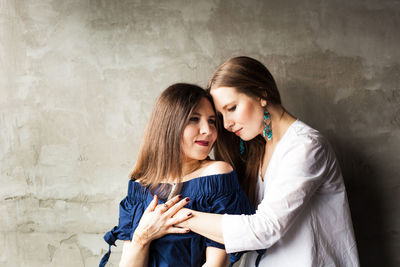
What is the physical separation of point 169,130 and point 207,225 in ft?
1.67

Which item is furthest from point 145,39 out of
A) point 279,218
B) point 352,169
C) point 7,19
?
point 352,169

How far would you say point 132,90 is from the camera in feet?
7.64

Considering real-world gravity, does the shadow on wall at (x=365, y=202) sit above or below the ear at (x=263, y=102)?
below

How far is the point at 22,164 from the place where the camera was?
2463 millimetres

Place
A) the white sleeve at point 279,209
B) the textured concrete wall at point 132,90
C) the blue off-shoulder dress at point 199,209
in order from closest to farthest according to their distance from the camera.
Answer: the white sleeve at point 279,209
the blue off-shoulder dress at point 199,209
the textured concrete wall at point 132,90

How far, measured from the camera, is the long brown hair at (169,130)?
Result: 1701mm

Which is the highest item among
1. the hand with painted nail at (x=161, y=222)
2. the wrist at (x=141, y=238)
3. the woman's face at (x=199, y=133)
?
the woman's face at (x=199, y=133)

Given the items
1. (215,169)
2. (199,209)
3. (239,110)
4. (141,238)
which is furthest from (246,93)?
(141,238)

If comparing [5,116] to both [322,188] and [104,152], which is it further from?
[322,188]

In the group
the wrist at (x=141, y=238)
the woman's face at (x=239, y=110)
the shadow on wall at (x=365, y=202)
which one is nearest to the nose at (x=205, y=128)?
the woman's face at (x=239, y=110)

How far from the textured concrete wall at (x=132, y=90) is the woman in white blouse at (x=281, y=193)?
46 centimetres

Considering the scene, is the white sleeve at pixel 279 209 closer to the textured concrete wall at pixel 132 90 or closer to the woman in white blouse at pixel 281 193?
the woman in white blouse at pixel 281 193

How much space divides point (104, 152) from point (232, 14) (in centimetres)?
129

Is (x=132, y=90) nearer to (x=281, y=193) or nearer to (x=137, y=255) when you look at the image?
(x=137, y=255)
